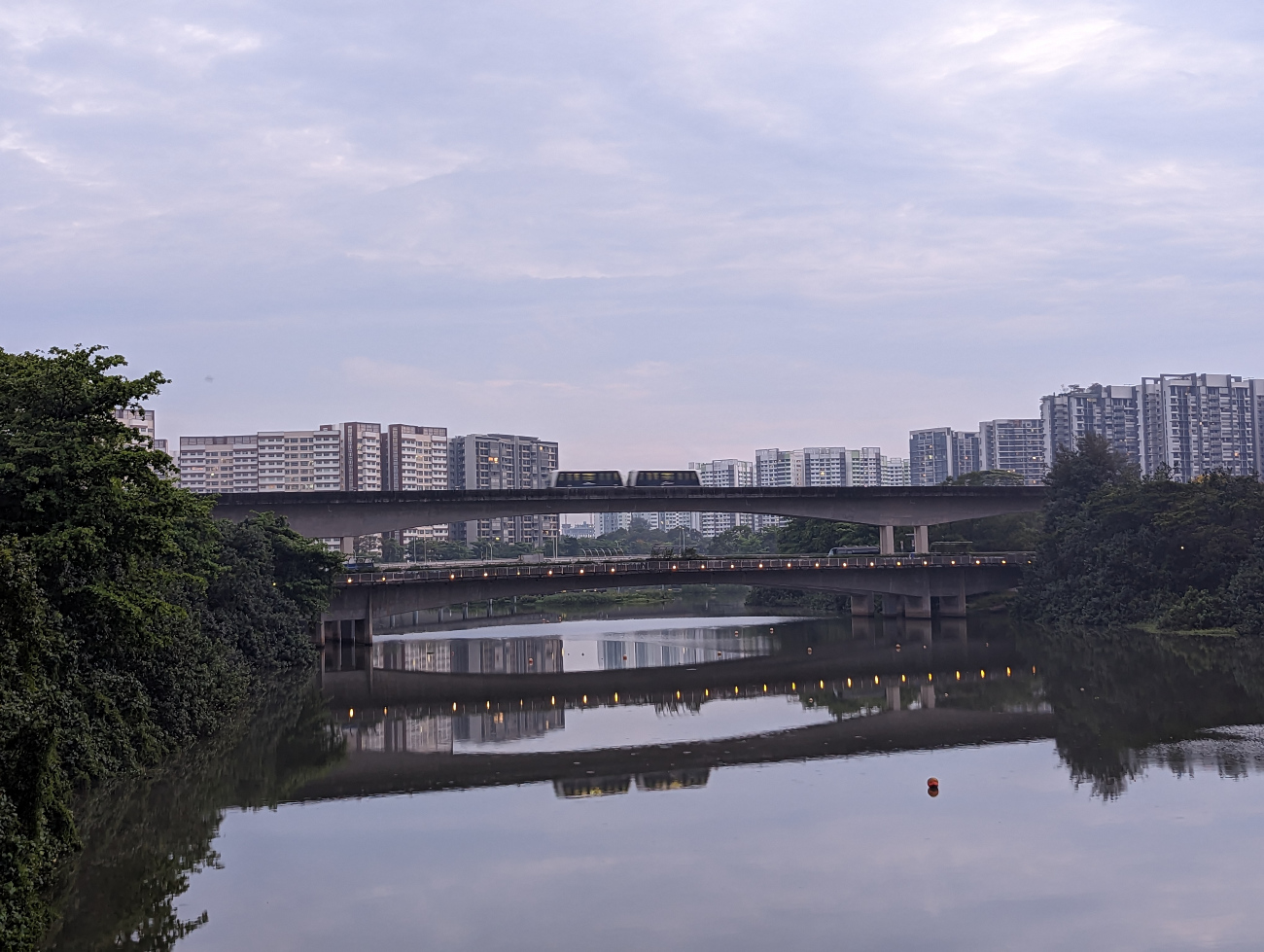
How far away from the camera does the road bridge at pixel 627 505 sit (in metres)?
80.2

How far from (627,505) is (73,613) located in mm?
57941

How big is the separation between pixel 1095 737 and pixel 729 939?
23.3 meters

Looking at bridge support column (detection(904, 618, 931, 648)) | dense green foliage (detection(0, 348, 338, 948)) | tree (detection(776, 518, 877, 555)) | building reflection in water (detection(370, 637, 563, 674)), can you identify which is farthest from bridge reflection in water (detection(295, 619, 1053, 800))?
tree (detection(776, 518, 877, 555))

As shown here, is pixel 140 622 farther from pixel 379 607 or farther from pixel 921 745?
pixel 379 607

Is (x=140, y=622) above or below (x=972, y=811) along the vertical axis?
above

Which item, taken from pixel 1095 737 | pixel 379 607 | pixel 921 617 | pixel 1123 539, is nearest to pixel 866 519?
pixel 921 617

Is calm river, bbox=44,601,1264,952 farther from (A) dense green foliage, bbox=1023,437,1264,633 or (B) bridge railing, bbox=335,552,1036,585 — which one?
(B) bridge railing, bbox=335,552,1036,585

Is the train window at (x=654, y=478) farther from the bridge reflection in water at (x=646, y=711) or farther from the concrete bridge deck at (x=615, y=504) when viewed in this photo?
the bridge reflection in water at (x=646, y=711)

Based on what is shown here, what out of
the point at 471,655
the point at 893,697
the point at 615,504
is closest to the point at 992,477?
the point at 615,504

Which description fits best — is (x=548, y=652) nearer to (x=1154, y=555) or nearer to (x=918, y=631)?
(x=918, y=631)

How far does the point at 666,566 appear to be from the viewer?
7881 centimetres

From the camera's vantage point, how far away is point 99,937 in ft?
68.0

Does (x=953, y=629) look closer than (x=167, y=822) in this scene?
No

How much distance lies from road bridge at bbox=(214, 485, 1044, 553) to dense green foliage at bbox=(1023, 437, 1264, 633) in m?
8.14
